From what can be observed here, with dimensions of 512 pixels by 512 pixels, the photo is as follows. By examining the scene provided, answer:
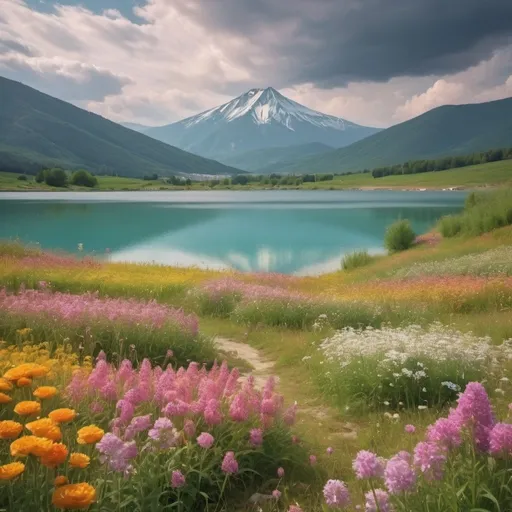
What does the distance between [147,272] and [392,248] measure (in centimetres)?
2473

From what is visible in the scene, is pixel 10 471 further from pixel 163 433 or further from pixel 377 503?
pixel 377 503

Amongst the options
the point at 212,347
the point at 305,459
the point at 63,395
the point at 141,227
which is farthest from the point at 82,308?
the point at 141,227

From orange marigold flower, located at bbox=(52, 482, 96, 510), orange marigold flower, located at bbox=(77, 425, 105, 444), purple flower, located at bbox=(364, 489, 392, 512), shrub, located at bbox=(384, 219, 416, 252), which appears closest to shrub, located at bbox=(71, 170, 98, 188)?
shrub, located at bbox=(384, 219, 416, 252)

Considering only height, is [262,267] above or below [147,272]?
below

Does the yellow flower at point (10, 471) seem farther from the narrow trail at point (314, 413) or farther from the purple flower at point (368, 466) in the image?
the narrow trail at point (314, 413)

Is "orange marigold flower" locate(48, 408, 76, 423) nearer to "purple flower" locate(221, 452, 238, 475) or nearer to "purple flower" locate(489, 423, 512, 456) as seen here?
"purple flower" locate(221, 452, 238, 475)

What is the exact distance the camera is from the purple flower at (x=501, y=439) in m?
3.35

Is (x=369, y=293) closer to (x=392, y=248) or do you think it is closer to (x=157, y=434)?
(x=157, y=434)

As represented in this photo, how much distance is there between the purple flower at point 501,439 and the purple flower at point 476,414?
82 mm

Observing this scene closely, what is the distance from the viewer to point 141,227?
2800 inches

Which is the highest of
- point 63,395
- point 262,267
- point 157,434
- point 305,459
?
point 157,434

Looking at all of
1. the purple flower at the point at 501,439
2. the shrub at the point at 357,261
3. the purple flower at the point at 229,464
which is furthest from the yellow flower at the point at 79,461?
the shrub at the point at 357,261

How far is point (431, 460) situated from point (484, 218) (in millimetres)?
40219

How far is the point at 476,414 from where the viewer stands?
346 cm
